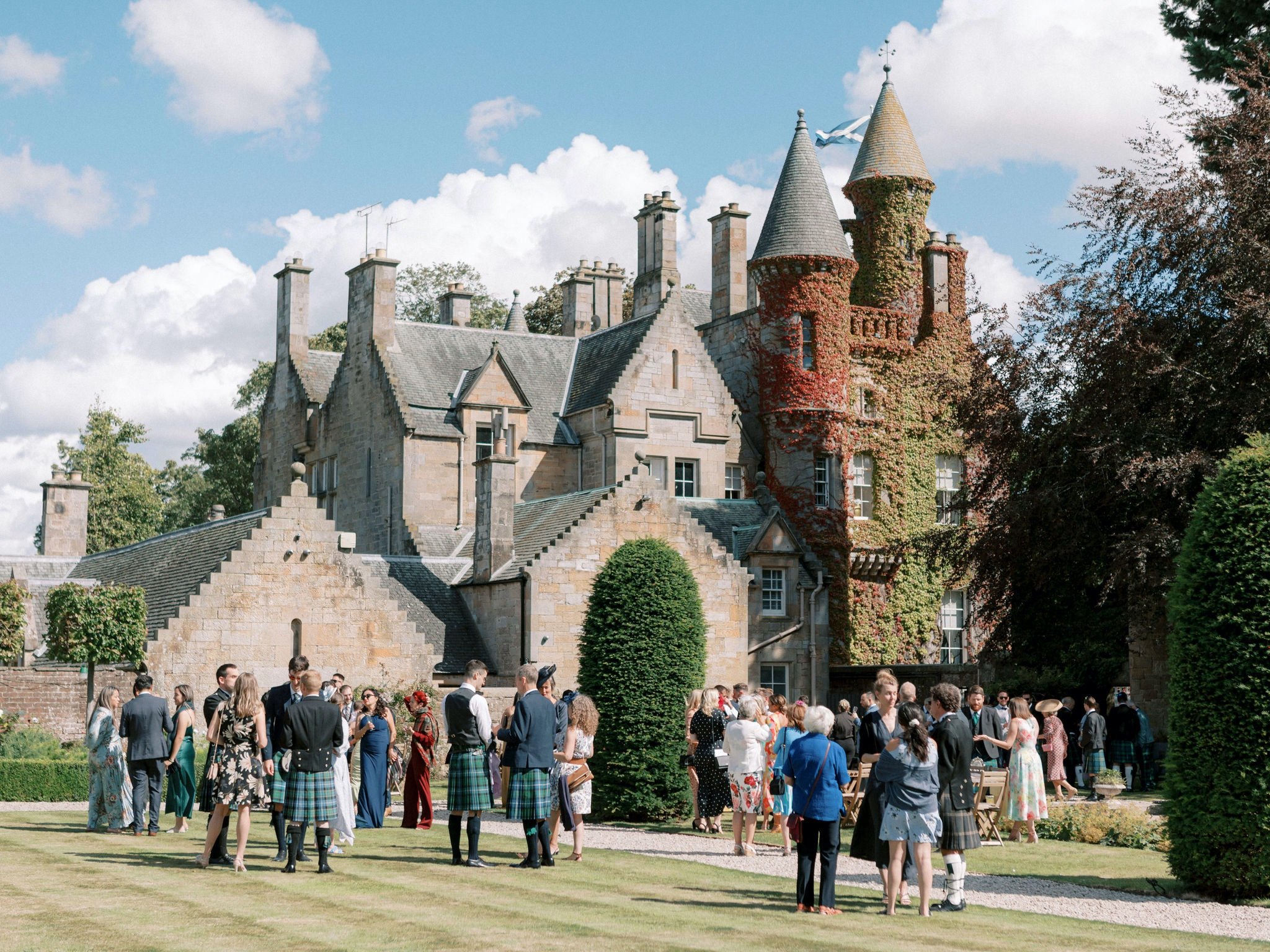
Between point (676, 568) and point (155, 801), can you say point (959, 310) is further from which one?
point (155, 801)

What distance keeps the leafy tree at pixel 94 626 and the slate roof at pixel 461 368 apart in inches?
554

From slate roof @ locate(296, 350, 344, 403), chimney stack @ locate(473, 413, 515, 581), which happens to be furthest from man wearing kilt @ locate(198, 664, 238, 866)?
slate roof @ locate(296, 350, 344, 403)

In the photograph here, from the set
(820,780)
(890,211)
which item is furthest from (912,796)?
(890,211)

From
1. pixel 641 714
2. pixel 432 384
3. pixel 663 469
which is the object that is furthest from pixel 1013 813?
pixel 432 384

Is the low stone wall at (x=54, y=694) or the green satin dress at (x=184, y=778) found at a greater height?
the low stone wall at (x=54, y=694)

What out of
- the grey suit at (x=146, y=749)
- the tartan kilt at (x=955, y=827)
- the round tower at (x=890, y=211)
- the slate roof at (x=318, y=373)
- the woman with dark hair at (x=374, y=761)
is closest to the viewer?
the tartan kilt at (x=955, y=827)

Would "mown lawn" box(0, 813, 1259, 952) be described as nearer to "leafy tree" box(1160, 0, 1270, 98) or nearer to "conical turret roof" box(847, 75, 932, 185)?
"leafy tree" box(1160, 0, 1270, 98)

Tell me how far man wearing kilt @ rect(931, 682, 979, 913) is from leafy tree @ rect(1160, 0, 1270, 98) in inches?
757

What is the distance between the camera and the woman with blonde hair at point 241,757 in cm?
1438

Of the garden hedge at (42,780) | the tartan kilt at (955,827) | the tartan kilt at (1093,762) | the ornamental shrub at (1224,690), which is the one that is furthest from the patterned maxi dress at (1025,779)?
the garden hedge at (42,780)

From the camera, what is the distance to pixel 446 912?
12.4 m

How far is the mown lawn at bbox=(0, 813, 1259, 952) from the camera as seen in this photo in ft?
36.7

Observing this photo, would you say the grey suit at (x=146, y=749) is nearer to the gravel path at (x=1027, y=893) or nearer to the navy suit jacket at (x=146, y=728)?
the navy suit jacket at (x=146, y=728)

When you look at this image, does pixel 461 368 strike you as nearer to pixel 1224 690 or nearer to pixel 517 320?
pixel 517 320
